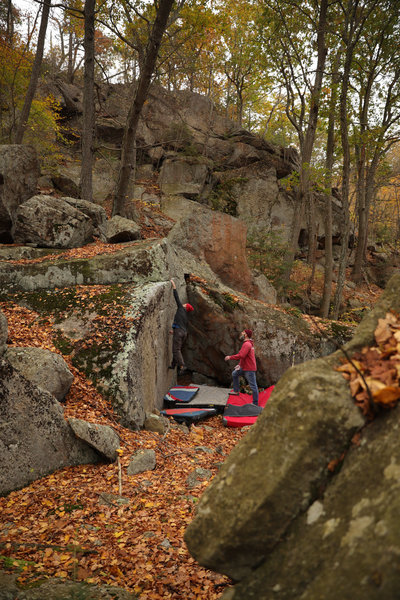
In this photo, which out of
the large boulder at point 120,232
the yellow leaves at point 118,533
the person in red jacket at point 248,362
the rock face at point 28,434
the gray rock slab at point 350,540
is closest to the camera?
the gray rock slab at point 350,540


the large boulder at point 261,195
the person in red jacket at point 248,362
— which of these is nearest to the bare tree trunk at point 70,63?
the large boulder at point 261,195

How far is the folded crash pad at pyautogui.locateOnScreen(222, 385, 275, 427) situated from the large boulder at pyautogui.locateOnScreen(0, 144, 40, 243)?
26.6 ft

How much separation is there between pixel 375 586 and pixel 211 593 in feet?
6.81

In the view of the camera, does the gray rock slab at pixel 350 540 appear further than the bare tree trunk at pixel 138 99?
No

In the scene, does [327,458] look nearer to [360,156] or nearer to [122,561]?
[122,561]

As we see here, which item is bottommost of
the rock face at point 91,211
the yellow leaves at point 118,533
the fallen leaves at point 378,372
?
the yellow leaves at point 118,533

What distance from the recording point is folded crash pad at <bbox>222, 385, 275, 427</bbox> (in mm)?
7807

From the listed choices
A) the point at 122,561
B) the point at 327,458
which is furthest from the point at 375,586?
the point at 122,561

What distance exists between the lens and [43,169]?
1831cm

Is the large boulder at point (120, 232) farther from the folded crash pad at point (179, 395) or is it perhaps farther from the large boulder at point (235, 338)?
the folded crash pad at point (179, 395)

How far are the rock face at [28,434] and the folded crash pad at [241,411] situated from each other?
4.00 meters

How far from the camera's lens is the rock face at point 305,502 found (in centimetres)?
150

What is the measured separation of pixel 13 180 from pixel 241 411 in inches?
372

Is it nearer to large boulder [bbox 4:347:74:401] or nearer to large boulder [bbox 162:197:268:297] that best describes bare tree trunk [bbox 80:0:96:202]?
large boulder [bbox 162:197:268:297]
